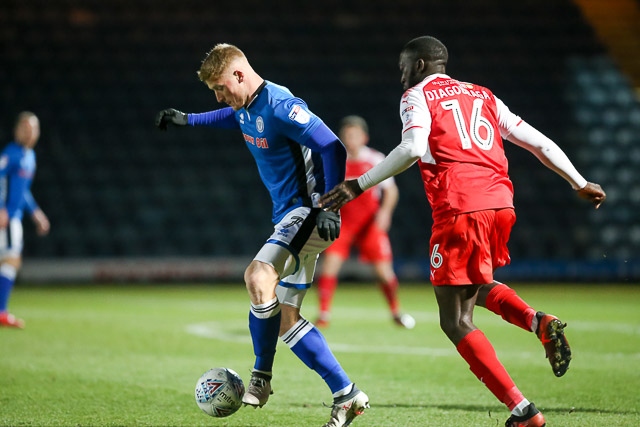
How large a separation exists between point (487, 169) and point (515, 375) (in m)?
2.47

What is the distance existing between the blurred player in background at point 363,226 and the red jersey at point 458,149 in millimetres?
5519

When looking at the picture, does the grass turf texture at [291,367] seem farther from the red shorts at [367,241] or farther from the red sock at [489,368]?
the red shorts at [367,241]

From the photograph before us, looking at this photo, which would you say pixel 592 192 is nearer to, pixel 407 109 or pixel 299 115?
pixel 407 109

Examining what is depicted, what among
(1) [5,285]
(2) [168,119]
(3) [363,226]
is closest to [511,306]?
(2) [168,119]

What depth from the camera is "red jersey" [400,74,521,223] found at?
4.32m

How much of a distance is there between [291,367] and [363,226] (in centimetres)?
365

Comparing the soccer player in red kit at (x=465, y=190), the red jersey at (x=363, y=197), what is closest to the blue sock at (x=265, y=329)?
Result: the soccer player in red kit at (x=465, y=190)

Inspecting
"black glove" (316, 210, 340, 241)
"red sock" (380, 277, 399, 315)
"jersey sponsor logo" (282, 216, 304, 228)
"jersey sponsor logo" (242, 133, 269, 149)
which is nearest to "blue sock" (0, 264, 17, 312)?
"red sock" (380, 277, 399, 315)

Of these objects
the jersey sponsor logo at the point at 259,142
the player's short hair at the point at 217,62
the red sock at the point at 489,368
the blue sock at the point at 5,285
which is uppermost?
the player's short hair at the point at 217,62

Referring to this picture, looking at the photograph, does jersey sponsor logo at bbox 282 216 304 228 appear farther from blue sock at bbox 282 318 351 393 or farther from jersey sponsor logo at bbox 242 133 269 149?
blue sock at bbox 282 318 351 393

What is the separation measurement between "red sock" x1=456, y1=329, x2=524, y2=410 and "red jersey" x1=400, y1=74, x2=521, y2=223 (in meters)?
0.63

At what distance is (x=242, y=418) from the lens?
194 inches

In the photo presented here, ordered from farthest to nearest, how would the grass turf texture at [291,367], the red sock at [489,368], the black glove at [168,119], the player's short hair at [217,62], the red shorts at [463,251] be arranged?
the black glove at [168,119]
the grass turf texture at [291,367]
the player's short hair at [217,62]
the red shorts at [463,251]
the red sock at [489,368]

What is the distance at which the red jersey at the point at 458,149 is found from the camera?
14.2 feet
